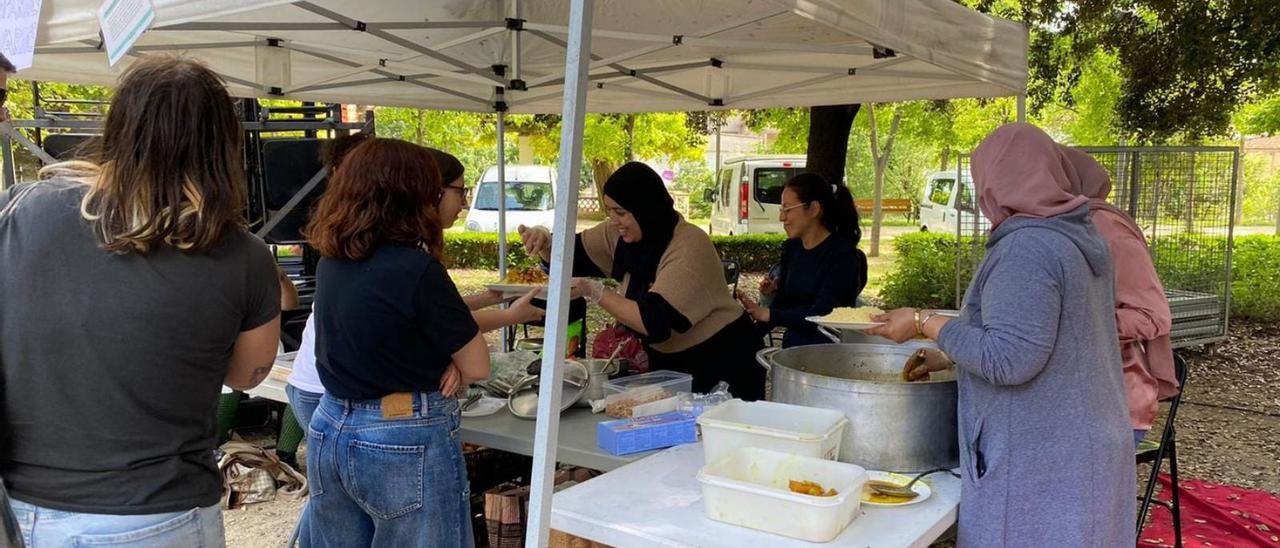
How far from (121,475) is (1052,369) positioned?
1.76 meters

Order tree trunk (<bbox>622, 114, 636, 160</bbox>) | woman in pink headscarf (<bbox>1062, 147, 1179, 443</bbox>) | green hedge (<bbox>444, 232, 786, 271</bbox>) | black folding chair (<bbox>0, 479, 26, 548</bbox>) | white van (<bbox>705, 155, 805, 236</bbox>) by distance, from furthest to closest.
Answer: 1. tree trunk (<bbox>622, 114, 636, 160</bbox>)
2. white van (<bbox>705, 155, 805, 236</bbox>)
3. green hedge (<bbox>444, 232, 786, 271</bbox>)
4. woman in pink headscarf (<bbox>1062, 147, 1179, 443</bbox>)
5. black folding chair (<bbox>0, 479, 26, 548</bbox>)

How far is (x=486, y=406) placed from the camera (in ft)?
8.86

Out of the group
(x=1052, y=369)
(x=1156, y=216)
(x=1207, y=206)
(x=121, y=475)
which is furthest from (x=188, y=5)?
(x=1207, y=206)

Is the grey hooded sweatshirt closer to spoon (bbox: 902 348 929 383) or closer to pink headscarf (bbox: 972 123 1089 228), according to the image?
pink headscarf (bbox: 972 123 1089 228)

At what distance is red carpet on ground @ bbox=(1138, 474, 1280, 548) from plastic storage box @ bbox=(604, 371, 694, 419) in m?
2.19

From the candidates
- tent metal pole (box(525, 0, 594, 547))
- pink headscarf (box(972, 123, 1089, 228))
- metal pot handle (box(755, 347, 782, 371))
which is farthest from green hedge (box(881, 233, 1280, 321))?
tent metal pole (box(525, 0, 594, 547))

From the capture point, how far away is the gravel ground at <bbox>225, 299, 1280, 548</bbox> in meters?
4.21

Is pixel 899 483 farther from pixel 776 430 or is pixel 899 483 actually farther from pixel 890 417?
pixel 776 430

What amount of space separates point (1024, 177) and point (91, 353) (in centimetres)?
180

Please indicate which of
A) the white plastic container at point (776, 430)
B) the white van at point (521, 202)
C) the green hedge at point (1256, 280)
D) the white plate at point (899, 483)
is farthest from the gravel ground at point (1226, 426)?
the white van at point (521, 202)

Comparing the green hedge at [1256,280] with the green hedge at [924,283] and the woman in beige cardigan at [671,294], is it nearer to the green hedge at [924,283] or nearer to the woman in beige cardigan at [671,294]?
the green hedge at [924,283]

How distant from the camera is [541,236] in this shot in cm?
373

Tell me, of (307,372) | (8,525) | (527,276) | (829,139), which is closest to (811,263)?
(527,276)

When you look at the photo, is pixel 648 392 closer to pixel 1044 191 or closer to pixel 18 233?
pixel 1044 191
